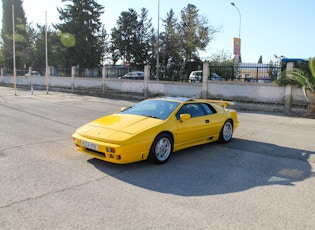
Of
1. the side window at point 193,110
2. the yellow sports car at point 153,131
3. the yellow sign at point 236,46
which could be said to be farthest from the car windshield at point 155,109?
the yellow sign at point 236,46

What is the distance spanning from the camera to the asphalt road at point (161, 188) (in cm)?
370

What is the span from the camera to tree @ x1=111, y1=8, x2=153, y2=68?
5809cm

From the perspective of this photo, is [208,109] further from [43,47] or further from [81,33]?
[43,47]

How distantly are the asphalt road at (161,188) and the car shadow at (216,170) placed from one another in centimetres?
2

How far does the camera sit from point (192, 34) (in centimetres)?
3716

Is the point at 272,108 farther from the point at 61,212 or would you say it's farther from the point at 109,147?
the point at 61,212

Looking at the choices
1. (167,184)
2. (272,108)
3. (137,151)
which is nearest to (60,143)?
(137,151)

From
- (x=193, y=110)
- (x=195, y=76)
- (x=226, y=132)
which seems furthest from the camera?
(x=195, y=76)

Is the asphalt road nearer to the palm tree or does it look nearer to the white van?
the palm tree

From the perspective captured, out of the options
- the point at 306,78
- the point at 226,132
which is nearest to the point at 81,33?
the point at 306,78

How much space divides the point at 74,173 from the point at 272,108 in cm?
1306

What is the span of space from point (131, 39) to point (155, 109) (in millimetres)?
54690

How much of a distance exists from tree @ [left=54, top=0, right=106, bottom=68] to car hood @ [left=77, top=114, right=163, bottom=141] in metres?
45.2

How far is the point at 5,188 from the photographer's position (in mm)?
4559
